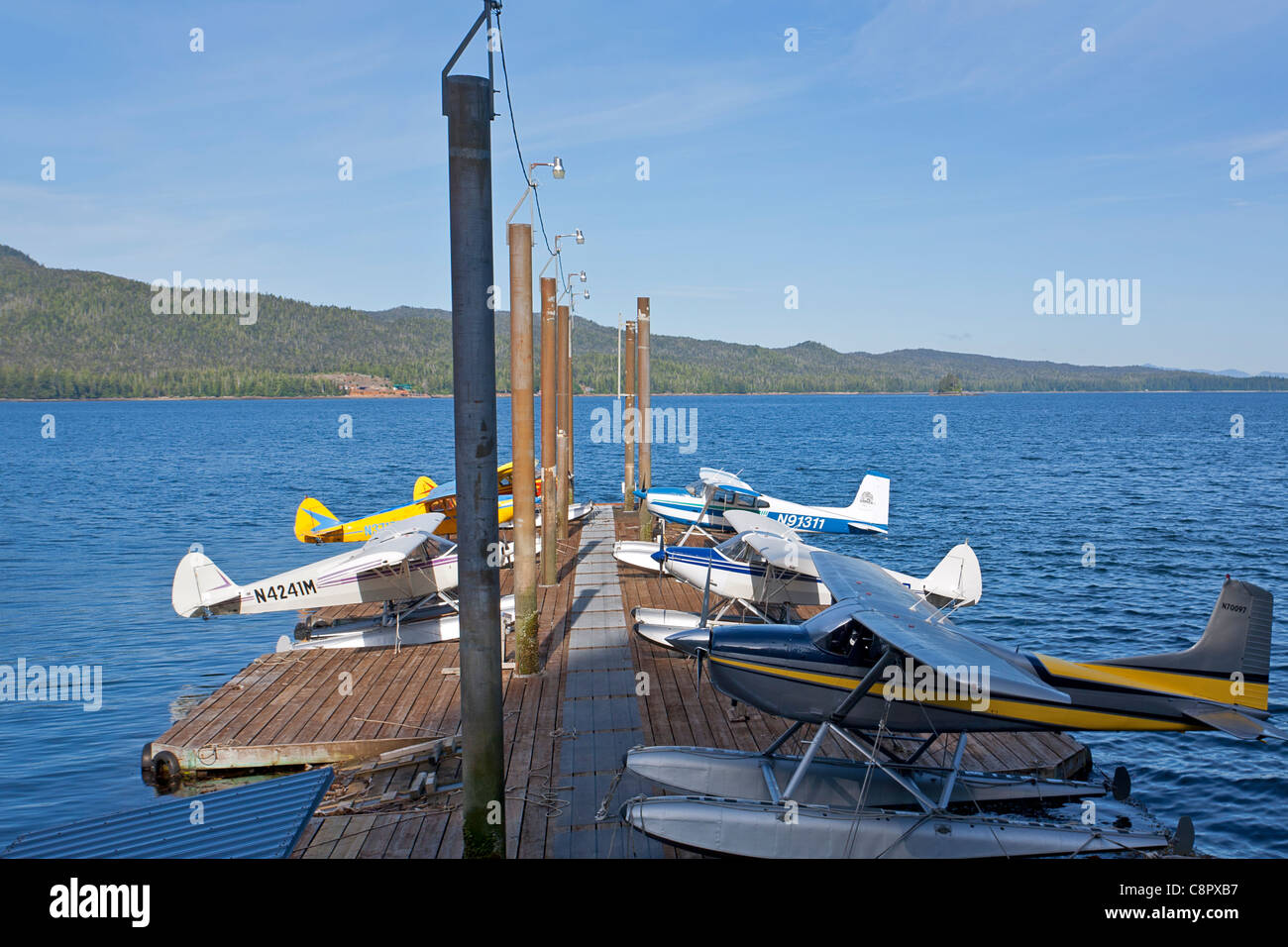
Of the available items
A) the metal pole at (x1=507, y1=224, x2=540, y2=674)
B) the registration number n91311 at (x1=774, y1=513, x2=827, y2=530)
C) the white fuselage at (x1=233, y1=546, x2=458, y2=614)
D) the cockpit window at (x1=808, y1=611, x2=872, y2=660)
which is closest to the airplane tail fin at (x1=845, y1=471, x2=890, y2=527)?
the registration number n91311 at (x1=774, y1=513, x2=827, y2=530)

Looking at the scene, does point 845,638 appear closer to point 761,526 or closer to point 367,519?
point 761,526

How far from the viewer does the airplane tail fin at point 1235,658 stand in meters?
7.79

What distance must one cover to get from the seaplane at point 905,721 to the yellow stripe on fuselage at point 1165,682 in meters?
0.01

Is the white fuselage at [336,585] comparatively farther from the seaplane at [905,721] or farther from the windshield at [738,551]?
the seaplane at [905,721]

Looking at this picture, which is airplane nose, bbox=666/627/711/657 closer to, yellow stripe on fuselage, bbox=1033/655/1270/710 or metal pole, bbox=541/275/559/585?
yellow stripe on fuselage, bbox=1033/655/1270/710

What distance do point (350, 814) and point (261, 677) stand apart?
491cm

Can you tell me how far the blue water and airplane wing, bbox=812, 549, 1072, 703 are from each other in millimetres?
5299

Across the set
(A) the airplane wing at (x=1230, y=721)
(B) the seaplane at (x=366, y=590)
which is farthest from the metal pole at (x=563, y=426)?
(A) the airplane wing at (x=1230, y=721)

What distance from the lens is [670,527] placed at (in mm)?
23422

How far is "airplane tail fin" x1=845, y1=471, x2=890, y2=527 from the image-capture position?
2108 centimetres

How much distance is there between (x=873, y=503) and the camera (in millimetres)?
21172

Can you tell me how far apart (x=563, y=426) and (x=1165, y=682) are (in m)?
17.4
